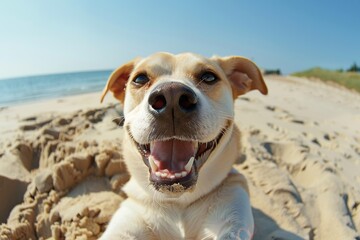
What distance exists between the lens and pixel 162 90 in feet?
7.82

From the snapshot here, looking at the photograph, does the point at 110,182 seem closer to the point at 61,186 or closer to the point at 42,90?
the point at 61,186

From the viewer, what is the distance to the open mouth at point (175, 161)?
248 cm

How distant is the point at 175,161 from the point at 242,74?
5.22 ft

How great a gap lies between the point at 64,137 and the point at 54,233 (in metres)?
2.41

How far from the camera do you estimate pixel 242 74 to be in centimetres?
376

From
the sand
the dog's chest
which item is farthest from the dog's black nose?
the sand

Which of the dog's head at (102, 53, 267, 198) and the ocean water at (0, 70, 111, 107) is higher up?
the dog's head at (102, 53, 267, 198)

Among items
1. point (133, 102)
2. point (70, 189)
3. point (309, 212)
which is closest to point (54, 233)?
point (70, 189)

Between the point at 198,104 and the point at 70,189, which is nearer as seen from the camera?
the point at 198,104

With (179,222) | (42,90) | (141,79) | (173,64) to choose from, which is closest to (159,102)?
(141,79)

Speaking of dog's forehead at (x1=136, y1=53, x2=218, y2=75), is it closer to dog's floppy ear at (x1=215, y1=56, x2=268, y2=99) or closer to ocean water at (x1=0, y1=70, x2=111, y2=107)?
dog's floppy ear at (x1=215, y1=56, x2=268, y2=99)

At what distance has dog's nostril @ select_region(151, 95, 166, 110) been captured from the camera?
7.91 ft

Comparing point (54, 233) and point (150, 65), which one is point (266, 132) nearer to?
point (150, 65)

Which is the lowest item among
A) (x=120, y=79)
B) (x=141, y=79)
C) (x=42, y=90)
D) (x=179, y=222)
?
(x=42, y=90)
